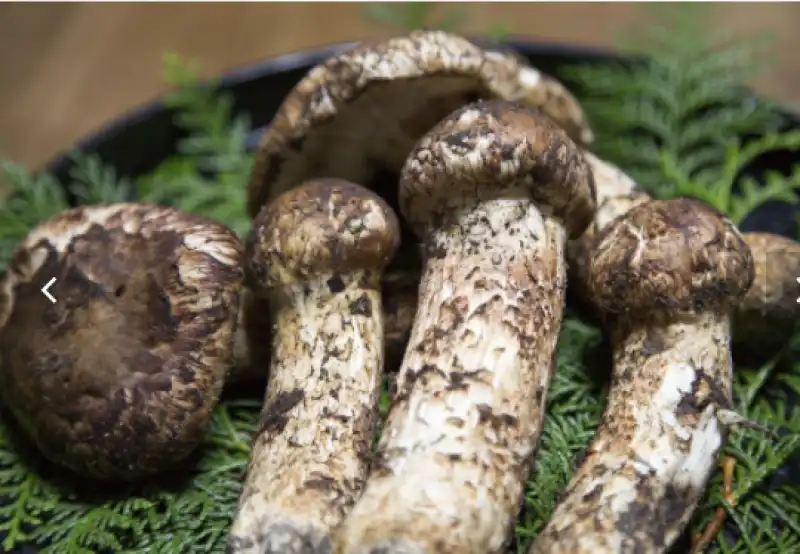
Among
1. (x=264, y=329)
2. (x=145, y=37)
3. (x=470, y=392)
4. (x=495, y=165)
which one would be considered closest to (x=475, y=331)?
(x=470, y=392)

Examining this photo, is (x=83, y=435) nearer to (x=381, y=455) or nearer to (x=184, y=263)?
(x=184, y=263)

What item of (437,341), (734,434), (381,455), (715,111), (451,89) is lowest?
(734,434)

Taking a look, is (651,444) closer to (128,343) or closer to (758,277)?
(758,277)

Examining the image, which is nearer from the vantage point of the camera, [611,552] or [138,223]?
[611,552]

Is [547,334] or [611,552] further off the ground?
[547,334]

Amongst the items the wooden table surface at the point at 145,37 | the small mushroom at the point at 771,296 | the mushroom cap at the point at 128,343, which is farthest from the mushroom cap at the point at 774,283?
the wooden table surface at the point at 145,37

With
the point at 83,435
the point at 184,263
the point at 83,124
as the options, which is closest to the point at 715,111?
the point at 184,263
